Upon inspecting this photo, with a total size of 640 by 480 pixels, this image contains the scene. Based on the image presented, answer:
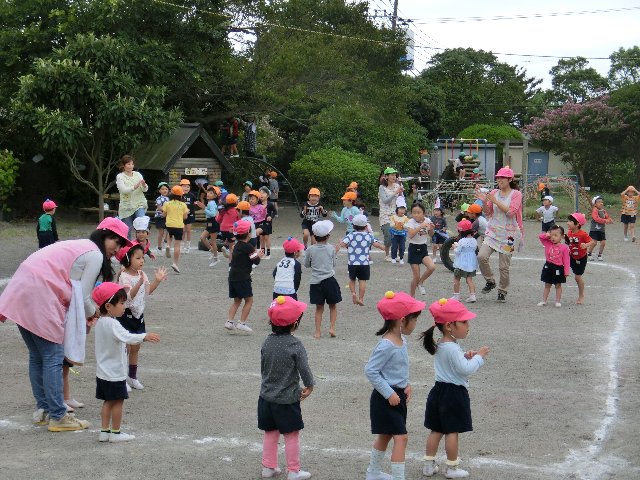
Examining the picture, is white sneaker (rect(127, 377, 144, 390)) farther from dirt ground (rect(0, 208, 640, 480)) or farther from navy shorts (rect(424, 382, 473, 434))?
navy shorts (rect(424, 382, 473, 434))

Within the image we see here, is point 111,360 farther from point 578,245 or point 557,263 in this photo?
point 578,245

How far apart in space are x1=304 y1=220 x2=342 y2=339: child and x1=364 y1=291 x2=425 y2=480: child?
16.2 ft

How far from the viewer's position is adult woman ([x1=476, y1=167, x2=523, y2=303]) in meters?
13.7

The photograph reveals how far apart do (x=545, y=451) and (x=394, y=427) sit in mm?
1565

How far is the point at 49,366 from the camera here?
7.55 metres

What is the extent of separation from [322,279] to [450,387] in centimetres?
505

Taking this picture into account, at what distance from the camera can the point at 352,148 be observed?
112 ft

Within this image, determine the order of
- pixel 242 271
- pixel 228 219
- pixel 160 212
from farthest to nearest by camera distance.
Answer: pixel 160 212 < pixel 228 219 < pixel 242 271

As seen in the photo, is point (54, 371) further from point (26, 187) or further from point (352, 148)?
point (352, 148)

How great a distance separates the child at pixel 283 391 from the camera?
21.5ft

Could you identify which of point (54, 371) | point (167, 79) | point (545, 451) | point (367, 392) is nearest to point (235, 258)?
point (367, 392)

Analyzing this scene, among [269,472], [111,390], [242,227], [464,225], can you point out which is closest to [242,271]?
[242,227]

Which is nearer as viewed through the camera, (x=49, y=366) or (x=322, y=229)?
(x=49, y=366)

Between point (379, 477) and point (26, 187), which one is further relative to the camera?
point (26, 187)
